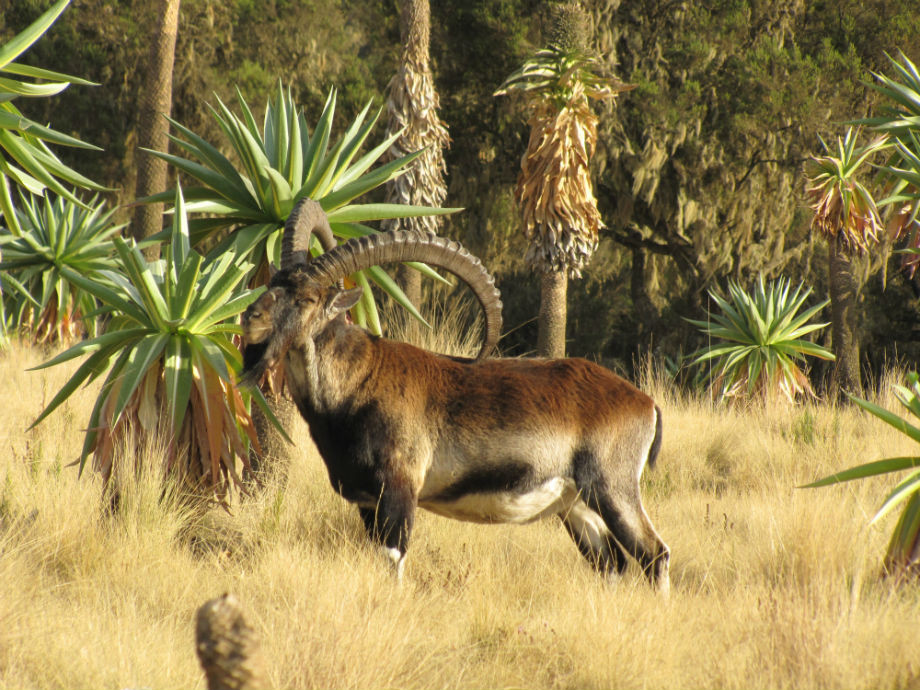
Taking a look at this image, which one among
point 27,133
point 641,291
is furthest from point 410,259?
point 641,291

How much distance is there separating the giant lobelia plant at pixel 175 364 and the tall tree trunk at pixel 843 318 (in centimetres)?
1094

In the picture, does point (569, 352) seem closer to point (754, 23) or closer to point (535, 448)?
point (754, 23)

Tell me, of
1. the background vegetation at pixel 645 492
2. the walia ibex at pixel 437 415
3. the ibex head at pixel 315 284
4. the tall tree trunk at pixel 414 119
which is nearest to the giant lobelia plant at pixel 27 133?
the background vegetation at pixel 645 492

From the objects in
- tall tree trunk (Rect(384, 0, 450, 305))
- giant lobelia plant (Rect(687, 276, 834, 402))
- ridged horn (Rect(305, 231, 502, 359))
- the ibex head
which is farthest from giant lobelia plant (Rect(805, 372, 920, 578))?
tall tree trunk (Rect(384, 0, 450, 305))

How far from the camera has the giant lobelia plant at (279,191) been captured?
6.18 meters

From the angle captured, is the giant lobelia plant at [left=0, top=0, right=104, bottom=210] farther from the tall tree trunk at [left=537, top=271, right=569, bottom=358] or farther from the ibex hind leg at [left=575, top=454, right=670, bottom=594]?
the tall tree trunk at [left=537, top=271, right=569, bottom=358]

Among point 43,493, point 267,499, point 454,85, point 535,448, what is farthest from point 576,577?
point 454,85

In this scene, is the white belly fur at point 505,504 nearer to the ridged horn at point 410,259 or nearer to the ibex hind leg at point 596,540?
the ibex hind leg at point 596,540

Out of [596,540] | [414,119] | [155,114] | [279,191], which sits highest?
[414,119]

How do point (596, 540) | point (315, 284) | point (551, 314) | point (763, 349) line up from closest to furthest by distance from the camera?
point (315, 284), point (596, 540), point (763, 349), point (551, 314)

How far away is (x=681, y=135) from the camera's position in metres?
18.1

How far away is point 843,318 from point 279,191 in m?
11.2

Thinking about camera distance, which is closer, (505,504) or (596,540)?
(505,504)

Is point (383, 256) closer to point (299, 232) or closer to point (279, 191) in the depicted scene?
point (299, 232)
